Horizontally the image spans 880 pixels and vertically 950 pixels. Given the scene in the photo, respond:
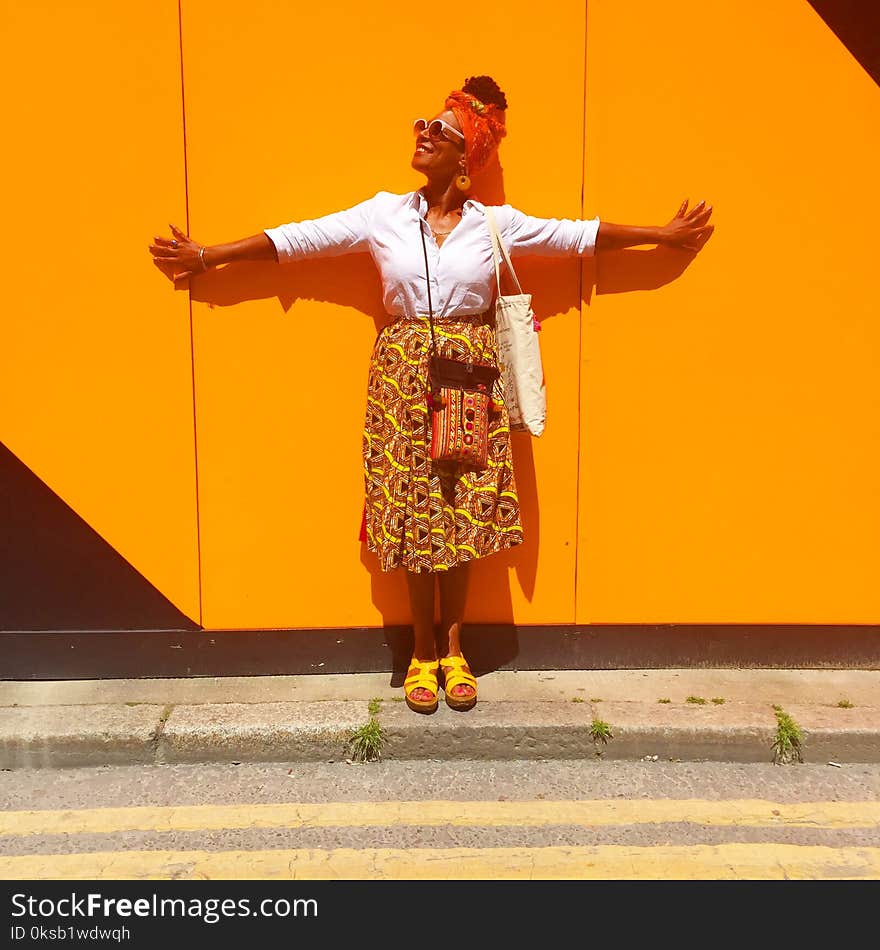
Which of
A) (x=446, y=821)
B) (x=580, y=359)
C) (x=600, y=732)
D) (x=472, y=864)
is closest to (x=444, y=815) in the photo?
(x=446, y=821)

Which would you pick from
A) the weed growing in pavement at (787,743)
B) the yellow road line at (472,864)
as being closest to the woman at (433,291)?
the yellow road line at (472,864)

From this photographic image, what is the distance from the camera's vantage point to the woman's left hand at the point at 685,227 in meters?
3.24

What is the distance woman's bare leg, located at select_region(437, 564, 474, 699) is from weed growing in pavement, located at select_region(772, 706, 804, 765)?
116 cm

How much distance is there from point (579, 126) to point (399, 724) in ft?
7.35

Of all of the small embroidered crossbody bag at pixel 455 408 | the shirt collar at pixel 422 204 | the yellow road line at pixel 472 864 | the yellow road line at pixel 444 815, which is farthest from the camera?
the shirt collar at pixel 422 204

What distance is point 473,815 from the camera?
2768 mm

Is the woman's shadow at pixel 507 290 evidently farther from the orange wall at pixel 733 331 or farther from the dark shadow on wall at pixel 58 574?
the dark shadow on wall at pixel 58 574

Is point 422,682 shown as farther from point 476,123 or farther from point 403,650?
point 476,123

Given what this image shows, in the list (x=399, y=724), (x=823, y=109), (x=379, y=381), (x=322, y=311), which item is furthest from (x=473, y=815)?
(x=823, y=109)

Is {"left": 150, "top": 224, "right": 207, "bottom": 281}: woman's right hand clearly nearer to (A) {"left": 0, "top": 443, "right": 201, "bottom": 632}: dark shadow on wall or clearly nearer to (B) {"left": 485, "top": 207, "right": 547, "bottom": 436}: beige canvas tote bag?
(A) {"left": 0, "top": 443, "right": 201, "bottom": 632}: dark shadow on wall

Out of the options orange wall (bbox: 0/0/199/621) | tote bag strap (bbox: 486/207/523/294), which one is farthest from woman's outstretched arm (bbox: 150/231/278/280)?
tote bag strap (bbox: 486/207/523/294)

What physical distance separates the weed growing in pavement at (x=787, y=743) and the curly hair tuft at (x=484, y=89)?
2373mm

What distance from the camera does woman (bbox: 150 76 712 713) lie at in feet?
10.0
